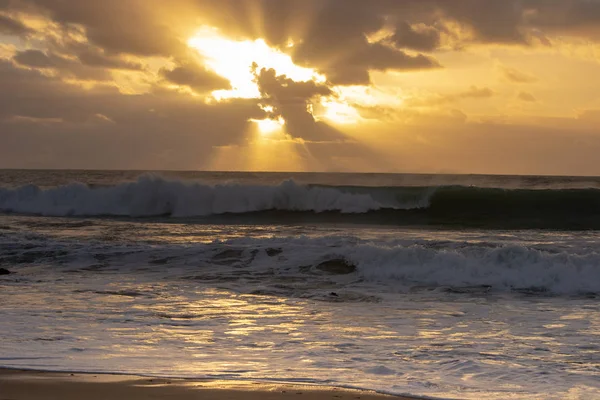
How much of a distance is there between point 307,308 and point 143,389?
4.55 metres

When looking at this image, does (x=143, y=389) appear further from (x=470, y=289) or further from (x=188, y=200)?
(x=188, y=200)

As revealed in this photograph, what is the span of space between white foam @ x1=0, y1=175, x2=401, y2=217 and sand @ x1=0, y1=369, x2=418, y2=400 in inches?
942

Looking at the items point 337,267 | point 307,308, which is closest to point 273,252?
point 337,267

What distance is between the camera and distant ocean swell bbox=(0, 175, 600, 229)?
1133 inches

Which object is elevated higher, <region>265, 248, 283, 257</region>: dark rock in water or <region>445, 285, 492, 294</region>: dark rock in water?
<region>265, 248, 283, 257</region>: dark rock in water

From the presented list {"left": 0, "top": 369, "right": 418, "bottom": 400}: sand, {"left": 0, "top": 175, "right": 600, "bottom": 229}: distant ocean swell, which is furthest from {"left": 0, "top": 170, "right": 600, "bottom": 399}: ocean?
{"left": 0, "top": 175, "right": 600, "bottom": 229}: distant ocean swell

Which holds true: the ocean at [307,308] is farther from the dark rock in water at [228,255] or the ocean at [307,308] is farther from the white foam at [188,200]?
the white foam at [188,200]

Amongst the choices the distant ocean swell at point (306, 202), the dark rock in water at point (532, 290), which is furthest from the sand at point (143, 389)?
the distant ocean swell at point (306, 202)

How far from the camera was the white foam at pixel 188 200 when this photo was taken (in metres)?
30.8

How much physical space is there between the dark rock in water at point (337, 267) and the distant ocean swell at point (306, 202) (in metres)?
13.2

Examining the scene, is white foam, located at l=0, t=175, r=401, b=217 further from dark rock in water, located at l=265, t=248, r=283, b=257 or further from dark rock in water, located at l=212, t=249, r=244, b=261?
dark rock in water, located at l=265, t=248, r=283, b=257

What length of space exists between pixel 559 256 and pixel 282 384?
9257 millimetres

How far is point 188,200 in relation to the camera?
103ft

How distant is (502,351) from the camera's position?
7.25m
